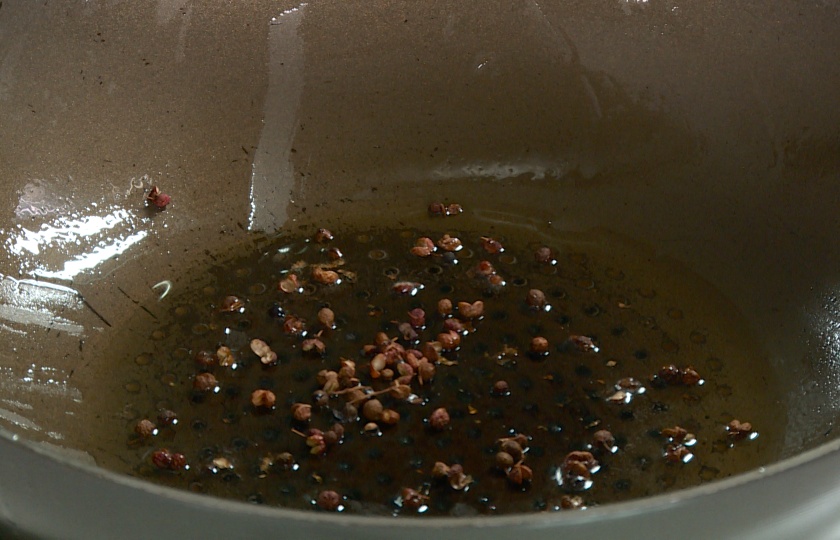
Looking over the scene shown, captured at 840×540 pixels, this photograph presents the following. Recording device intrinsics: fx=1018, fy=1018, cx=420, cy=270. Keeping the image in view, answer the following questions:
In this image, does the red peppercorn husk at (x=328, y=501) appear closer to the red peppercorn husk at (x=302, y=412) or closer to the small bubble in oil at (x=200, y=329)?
the red peppercorn husk at (x=302, y=412)

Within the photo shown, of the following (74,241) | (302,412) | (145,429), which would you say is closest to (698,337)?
(302,412)

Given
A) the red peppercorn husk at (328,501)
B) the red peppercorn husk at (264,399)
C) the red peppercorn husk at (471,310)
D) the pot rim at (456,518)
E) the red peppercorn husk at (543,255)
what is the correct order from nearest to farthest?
the pot rim at (456,518), the red peppercorn husk at (328,501), the red peppercorn husk at (264,399), the red peppercorn husk at (471,310), the red peppercorn husk at (543,255)

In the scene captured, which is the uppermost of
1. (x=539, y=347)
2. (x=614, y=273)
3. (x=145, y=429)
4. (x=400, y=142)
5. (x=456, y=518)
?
(x=400, y=142)

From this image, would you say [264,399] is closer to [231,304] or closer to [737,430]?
[231,304]

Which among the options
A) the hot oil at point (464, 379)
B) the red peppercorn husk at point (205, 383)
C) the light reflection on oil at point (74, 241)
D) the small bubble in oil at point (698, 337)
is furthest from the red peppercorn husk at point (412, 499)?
the light reflection on oil at point (74, 241)

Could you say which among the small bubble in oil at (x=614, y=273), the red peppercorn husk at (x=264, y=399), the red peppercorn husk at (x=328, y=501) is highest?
the small bubble in oil at (x=614, y=273)

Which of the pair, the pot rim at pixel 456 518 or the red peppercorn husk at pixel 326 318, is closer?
the pot rim at pixel 456 518
